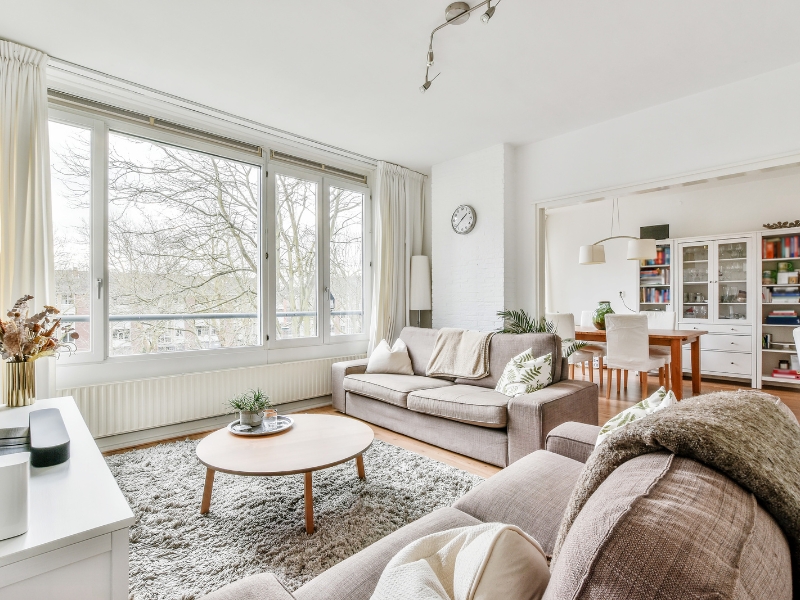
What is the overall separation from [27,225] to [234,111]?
1.69 m

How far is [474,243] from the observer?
14.6ft

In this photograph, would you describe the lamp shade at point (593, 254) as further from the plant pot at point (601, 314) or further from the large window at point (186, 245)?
the large window at point (186, 245)

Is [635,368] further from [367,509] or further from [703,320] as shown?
[367,509]

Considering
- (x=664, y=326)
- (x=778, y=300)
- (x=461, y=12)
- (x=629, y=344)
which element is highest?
(x=461, y=12)

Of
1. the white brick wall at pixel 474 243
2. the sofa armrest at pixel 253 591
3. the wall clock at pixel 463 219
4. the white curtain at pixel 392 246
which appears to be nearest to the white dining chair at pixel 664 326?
the white brick wall at pixel 474 243

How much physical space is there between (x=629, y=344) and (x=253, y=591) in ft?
13.9

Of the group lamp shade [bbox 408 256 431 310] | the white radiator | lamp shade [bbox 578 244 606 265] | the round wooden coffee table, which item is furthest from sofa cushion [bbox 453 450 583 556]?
lamp shade [bbox 578 244 606 265]

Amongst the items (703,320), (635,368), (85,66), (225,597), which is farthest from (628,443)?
(703,320)

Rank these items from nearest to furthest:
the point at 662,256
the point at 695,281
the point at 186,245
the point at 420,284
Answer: the point at 186,245, the point at 420,284, the point at 695,281, the point at 662,256

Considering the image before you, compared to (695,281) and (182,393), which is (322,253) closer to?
(182,393)

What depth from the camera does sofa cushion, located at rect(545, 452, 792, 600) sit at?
44 cm

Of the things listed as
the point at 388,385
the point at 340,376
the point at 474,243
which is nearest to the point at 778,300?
the point at 474,243

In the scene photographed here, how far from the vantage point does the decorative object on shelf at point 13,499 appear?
36.3 inches

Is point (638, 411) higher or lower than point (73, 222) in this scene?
lower
